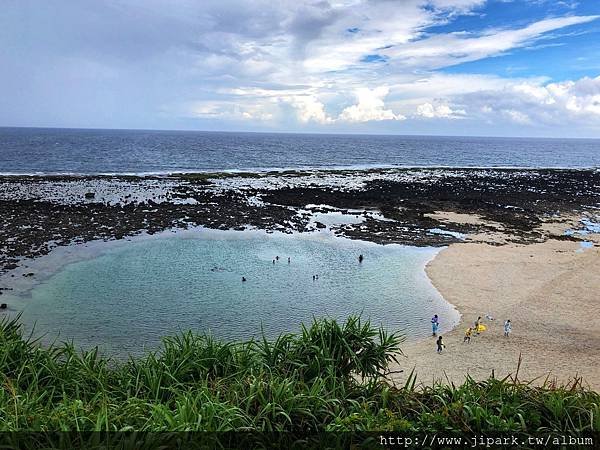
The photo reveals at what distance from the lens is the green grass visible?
199 inches

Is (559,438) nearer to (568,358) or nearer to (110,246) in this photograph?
(568,358)

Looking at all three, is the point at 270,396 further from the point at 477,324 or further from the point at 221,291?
the point at 221,291

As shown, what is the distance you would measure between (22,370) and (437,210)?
39582 mm

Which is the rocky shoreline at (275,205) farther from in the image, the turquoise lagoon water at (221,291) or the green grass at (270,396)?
the green grass at (270,396)

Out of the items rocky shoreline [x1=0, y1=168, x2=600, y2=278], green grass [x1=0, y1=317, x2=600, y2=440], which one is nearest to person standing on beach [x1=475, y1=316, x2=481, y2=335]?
green grass [x1=0, y1=317, x2=600, y2=440]

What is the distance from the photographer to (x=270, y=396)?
5676 mm

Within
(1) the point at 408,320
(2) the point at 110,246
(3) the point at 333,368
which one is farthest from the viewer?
(2) the point at 110,246

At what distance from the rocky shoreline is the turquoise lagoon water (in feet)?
13.2

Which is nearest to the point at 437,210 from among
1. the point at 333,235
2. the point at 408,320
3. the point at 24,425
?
the point at 333,235

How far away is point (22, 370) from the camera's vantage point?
22.1 ft

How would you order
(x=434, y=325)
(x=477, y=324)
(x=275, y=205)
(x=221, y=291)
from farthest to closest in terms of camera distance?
(x=275, y=205) < (x=221, y=291) < (x=477, y=324) < (x=434, y=325)

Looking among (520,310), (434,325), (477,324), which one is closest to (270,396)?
(434,325)

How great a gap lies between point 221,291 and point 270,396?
53.5ft

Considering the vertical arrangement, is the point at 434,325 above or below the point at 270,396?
below
